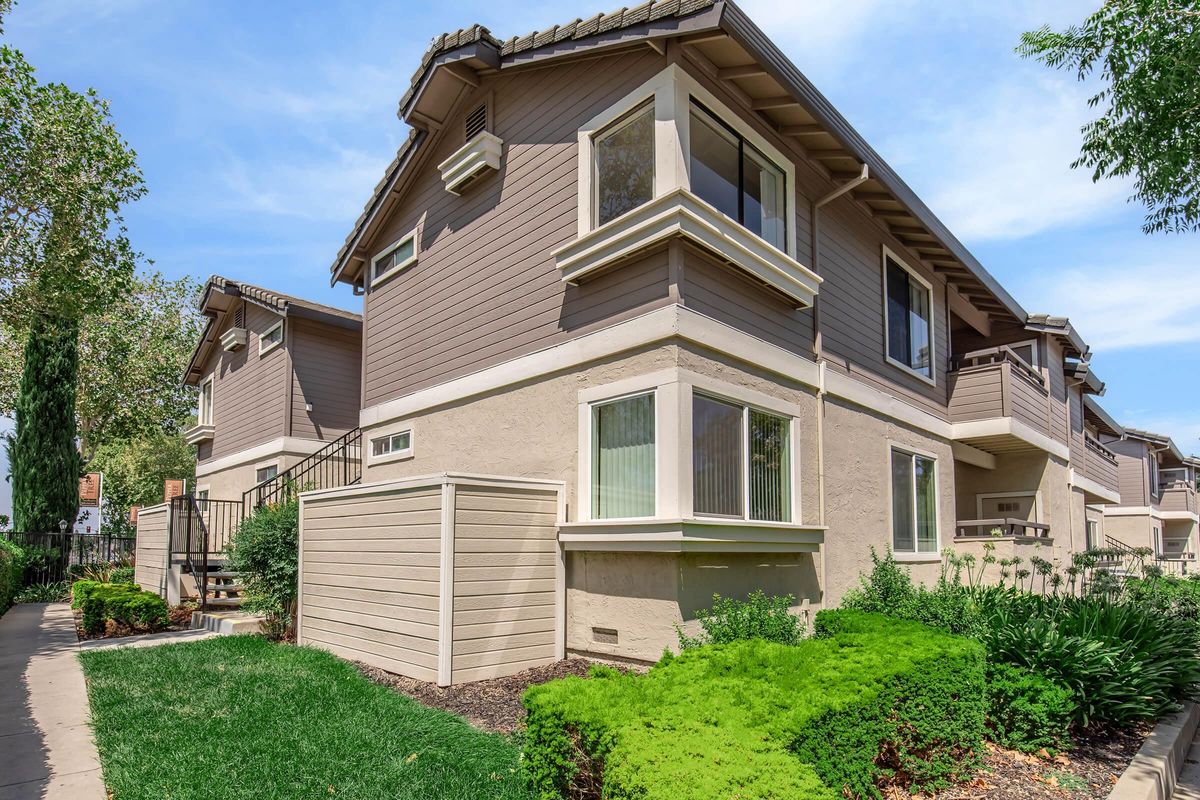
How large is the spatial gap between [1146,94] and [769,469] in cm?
610

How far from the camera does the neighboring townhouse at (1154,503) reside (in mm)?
30047

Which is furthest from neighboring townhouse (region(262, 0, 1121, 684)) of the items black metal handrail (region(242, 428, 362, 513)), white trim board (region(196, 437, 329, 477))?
white trim board (region(196, 437, 329, 477))

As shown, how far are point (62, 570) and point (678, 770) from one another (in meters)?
22.4

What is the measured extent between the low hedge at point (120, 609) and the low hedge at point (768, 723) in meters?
9.89

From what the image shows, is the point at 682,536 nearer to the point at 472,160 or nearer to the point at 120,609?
the point at 472,160

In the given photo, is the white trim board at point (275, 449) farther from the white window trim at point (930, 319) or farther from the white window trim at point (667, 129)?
the white window trim at point (930, 319)

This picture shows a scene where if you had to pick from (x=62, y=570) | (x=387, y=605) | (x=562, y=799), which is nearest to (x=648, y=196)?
(x=387, y=605)

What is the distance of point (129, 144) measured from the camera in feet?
46.3

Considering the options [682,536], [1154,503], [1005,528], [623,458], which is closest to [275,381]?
[623,458]

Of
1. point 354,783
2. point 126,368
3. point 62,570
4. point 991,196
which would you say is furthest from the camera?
point 126,368

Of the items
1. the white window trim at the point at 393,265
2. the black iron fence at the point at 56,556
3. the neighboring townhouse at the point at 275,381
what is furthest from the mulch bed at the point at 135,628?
the black iron fence at the point at 56,556

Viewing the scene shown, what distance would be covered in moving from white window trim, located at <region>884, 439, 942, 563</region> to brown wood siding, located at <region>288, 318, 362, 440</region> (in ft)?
37.5

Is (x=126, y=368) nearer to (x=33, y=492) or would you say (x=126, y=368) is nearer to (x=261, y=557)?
(x=33, y=492)

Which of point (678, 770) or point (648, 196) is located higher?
point (648, 196)
